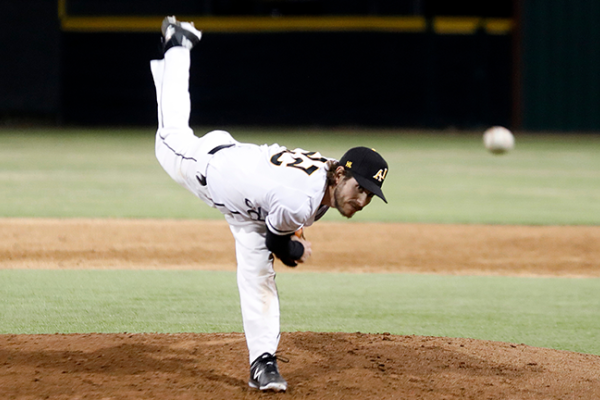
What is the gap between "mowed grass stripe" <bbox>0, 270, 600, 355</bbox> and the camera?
492 centimetres

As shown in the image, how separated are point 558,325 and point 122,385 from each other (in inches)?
116

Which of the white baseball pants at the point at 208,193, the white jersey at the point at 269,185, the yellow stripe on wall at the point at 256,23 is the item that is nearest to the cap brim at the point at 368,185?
the white jersey at the point at 269,185

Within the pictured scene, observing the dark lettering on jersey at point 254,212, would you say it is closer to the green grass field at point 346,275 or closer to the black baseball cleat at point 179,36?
the black baseball cleat at point 179,36

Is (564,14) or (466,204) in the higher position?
(564,14)

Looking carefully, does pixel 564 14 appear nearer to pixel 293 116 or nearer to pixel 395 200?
pixel 293 116

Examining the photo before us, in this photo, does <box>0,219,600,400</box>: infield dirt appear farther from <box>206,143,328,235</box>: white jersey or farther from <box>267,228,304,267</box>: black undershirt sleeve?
<box>206,143,328,235</box>: white jersey

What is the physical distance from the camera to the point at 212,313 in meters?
5.30

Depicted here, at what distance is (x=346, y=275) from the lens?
22.0ft

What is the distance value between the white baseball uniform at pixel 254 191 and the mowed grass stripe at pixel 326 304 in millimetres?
1256

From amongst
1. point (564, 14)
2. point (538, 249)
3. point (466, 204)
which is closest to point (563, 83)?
point (564, 14)

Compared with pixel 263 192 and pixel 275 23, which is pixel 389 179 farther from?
pixel 275 23

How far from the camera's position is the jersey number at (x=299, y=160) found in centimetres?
346

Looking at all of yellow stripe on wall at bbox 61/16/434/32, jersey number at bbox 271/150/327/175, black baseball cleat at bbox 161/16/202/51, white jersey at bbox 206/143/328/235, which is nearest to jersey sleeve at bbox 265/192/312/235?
white jersey at bbox 206/143/328/235

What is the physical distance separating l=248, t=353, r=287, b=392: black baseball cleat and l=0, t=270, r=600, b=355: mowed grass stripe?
1235mm
